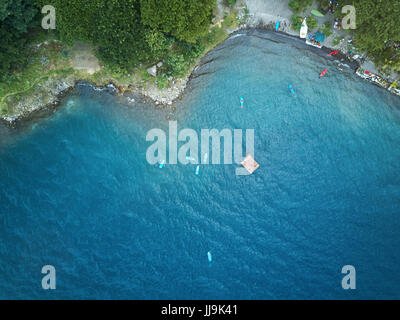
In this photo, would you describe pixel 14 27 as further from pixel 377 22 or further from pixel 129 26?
pixel 377 22

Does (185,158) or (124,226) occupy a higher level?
(185,158)

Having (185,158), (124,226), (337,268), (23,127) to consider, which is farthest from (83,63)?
(337,268)

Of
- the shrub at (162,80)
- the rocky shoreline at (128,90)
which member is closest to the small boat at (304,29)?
the rocky shoreline at (128,90)

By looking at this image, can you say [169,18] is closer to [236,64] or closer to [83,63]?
[236,64]

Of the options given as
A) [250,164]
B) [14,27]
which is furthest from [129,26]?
[250,164]

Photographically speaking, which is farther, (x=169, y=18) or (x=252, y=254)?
(x=252, y=254)

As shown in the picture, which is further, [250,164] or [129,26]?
[250,164]

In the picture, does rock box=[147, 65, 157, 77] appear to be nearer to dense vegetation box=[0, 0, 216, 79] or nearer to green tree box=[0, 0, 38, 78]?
dense vegetation box=[0, 0, 216, 79]
